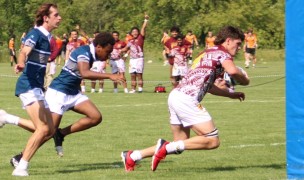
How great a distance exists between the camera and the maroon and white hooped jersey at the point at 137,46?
99.0 ft

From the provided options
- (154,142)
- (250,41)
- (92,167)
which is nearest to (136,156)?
(92,167)

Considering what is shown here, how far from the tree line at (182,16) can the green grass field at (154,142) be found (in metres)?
45.8

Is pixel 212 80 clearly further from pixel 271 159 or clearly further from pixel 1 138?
pixel 1 138

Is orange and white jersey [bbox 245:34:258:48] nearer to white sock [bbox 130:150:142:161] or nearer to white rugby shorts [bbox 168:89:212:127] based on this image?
white sock [bbox 130:150:142:161]

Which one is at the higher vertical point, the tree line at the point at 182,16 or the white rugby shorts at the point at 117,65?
the white rugby shorts at the point at 117,65

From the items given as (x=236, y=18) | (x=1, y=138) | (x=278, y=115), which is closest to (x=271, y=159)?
(x=1, y=138)

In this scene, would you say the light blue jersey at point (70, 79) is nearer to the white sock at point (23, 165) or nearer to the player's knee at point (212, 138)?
the white sock at point (23, 165)

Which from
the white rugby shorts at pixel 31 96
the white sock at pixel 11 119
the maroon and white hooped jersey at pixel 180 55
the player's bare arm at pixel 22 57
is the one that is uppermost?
the player's bare arm at pixel 22 57

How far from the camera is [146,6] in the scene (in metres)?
76.9

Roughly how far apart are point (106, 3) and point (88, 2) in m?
3.37

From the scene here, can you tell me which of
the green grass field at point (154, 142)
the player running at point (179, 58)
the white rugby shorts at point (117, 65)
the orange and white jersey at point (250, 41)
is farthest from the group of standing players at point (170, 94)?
the orange and white jersey at point (250, 41)

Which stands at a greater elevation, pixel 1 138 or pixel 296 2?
pixel 296 2

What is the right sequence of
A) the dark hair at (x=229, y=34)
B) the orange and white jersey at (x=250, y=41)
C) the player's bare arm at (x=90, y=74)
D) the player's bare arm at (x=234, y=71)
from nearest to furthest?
the player's bare arm at (x=234, y=71), the player's bare arm at (x=90, y=74), the dark hair at (x=229, y=34), the orange and white jersey at (x=250, y=41)

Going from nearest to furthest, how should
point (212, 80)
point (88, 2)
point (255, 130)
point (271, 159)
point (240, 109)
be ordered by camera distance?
point (212, 80)
point (271, 159)
point (255, 130)
point (240, 109)
point (88, 2)
